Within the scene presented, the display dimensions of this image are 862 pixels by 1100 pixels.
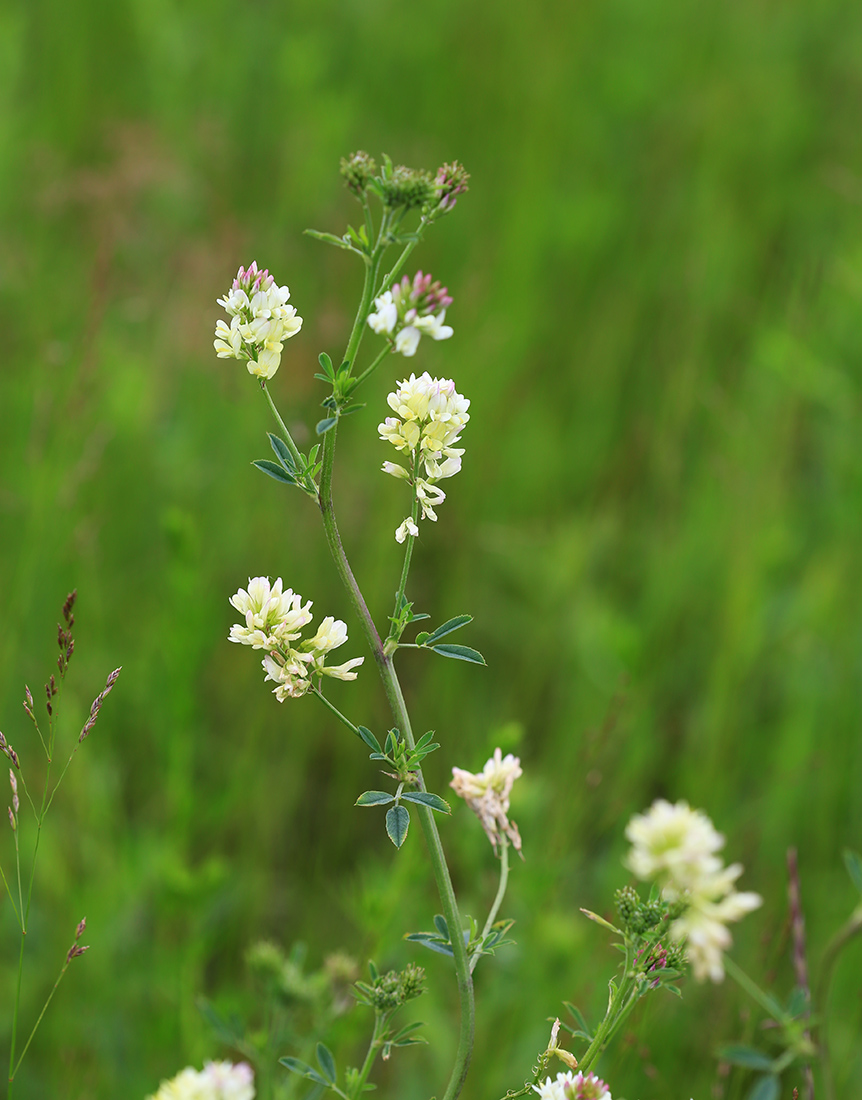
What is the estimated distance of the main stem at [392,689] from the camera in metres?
1.04

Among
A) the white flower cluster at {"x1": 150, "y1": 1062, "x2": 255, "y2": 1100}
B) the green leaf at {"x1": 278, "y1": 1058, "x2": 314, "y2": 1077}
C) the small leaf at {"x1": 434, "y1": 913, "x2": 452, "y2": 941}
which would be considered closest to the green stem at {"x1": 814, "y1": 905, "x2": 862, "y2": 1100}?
the small leaf at {"x1": 434, "y1": 913, "x2": 452, "y2": 941}

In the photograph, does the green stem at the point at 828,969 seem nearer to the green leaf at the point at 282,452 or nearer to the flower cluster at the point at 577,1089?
the flower cluster at the point at 577,1089

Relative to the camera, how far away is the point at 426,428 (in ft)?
3.53

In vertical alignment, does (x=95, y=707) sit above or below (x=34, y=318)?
below

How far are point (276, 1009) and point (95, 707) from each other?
2.44 ft

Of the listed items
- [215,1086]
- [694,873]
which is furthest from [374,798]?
[694,873]

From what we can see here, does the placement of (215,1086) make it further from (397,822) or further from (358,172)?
(358,172)

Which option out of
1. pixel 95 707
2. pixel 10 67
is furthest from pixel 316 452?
pixel 10 67

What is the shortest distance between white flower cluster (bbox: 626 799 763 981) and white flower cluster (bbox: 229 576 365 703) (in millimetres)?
770

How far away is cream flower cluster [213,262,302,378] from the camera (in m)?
1.06

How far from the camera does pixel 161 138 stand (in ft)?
12.8

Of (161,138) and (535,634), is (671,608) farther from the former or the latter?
(161,138)

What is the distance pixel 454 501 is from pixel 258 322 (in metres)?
2.42

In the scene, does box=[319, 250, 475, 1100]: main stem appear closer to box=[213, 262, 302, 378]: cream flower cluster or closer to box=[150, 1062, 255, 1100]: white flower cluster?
box=[213, 262, 302, 378]: cream flower cluster
